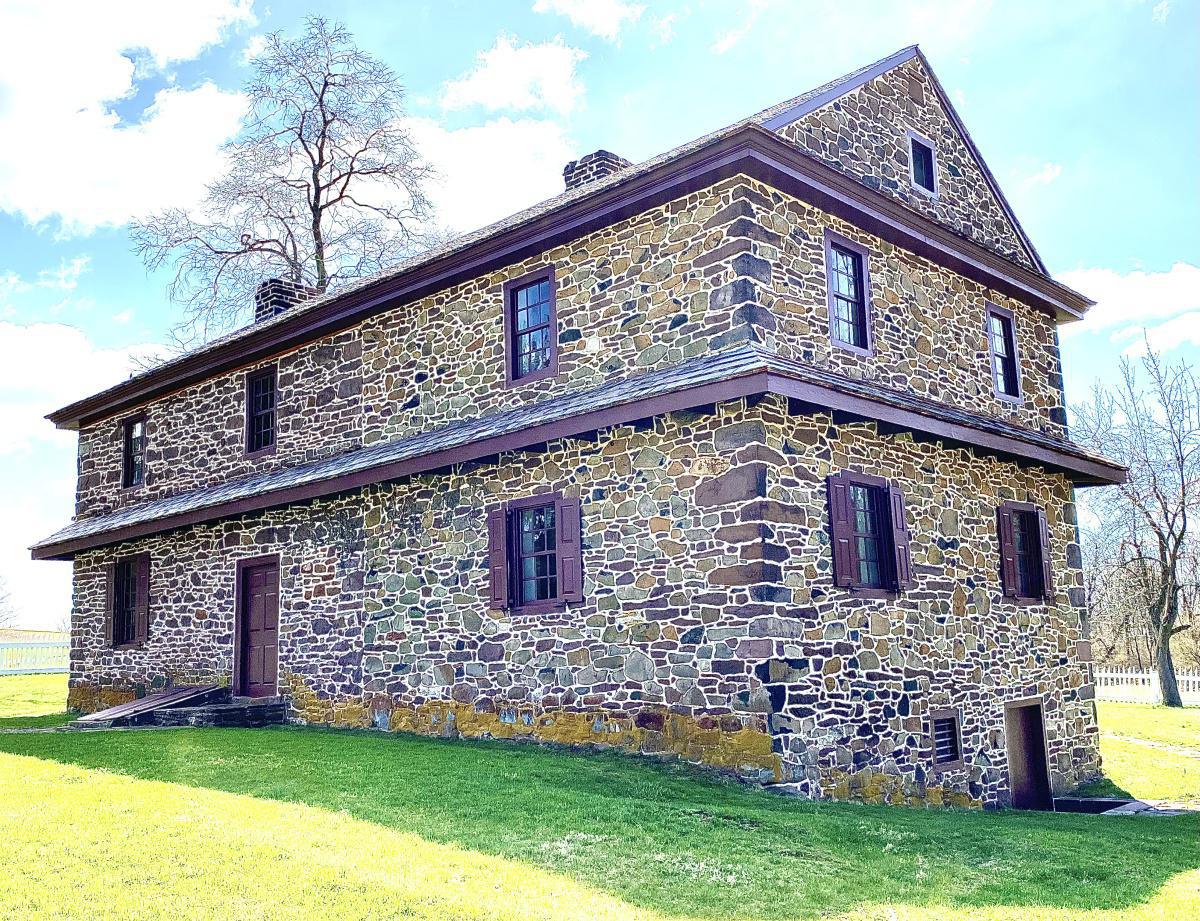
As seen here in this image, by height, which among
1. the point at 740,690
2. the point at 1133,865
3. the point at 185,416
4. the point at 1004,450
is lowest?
the point at 1133,865

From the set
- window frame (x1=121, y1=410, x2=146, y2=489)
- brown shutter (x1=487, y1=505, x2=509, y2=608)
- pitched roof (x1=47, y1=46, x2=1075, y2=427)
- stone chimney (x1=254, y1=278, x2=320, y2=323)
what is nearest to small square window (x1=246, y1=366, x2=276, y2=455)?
pitched roof (x1=47, y1=46, x2=1075, y2=427)

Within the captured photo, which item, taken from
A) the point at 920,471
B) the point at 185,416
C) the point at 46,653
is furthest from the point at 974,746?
the point at 46,653

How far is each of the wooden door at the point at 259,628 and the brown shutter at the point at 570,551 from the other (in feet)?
19.9

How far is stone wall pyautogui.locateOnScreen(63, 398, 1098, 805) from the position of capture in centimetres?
1048

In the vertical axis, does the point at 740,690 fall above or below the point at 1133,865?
above

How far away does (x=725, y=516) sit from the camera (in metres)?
10.7

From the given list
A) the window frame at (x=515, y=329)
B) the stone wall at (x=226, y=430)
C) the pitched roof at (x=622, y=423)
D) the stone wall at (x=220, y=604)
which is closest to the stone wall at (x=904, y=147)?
the pitched roof at (x=622, y=423)

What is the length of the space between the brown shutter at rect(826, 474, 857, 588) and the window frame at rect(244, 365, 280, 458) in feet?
31.3

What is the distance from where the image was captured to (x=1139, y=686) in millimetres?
28234

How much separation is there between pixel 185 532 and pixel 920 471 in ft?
39.1

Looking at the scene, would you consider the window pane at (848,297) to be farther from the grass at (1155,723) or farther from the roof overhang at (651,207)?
the grass at (1155,723)

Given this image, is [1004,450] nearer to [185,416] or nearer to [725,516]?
[725,516]

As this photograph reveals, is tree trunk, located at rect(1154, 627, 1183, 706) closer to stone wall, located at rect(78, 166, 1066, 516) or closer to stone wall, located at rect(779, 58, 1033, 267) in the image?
stone wall, located at rect(78, 166, 1066, 516)

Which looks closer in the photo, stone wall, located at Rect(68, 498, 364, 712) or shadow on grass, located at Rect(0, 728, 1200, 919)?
shadow on grass, located at Rect(0, 728, 1200, 919)
